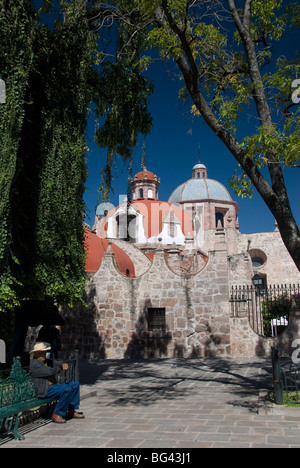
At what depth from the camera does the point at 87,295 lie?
15.1 m

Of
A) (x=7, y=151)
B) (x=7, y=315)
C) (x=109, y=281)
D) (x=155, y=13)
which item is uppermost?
(x=155, y=13)

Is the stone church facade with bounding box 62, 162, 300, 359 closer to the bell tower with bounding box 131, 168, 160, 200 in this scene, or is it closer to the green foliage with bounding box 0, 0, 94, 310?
the green foliage with bounding box 0, 0, 94, 310

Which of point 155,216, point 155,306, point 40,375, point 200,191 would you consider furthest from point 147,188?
point 40,375

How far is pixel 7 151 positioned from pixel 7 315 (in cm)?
281

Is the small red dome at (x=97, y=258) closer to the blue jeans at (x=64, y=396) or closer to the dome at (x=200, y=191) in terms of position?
the blue jeans at (x=64, y=396)

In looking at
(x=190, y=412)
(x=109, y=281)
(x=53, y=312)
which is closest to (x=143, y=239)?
(x=109, y=281)

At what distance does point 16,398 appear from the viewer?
16.6 ft

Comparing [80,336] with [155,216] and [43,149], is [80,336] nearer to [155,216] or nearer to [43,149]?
[43,149]

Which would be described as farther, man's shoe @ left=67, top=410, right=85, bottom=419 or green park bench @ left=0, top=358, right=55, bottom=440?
man's shoe @ left=67, top=410, right=85, bottom=419

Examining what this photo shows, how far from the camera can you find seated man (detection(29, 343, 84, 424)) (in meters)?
5.52

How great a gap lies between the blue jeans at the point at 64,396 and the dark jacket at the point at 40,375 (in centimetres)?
11

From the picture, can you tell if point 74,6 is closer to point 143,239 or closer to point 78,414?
point 78,414

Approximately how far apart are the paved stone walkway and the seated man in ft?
0.54

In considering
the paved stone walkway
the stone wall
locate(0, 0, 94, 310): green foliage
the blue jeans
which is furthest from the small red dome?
the blue jeans
